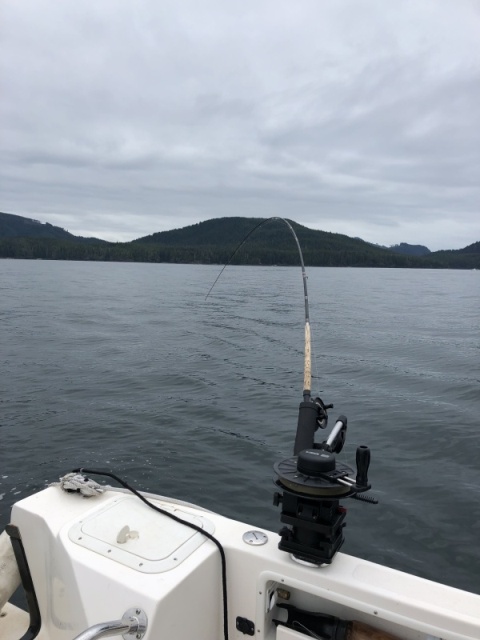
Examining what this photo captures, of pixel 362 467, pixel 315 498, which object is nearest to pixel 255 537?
pixel 315 498

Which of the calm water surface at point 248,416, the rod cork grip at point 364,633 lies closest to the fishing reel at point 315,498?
the rod cork grip at point 364,633

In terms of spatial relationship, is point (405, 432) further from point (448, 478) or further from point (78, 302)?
point (78, 302)

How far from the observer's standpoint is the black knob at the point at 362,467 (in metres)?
2.27

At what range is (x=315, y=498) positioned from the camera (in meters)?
2.21

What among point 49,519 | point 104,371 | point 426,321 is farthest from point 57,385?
point 426,321

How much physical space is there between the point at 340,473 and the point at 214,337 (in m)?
15.7

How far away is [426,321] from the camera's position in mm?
23594

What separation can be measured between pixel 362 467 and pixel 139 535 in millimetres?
1133

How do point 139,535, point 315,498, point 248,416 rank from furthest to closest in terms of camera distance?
point 248,416, point 139,535, point 315,498

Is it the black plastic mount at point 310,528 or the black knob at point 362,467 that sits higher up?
the black knob at point 362,467

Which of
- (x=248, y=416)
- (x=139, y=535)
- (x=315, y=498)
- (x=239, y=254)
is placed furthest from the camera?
(x=239, y=254)

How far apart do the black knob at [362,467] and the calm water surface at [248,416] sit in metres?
3.22

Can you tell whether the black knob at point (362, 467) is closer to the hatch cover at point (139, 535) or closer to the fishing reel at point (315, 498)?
the fishing reel at point (315, 498)

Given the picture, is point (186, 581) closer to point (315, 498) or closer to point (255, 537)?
point (255, 537)
